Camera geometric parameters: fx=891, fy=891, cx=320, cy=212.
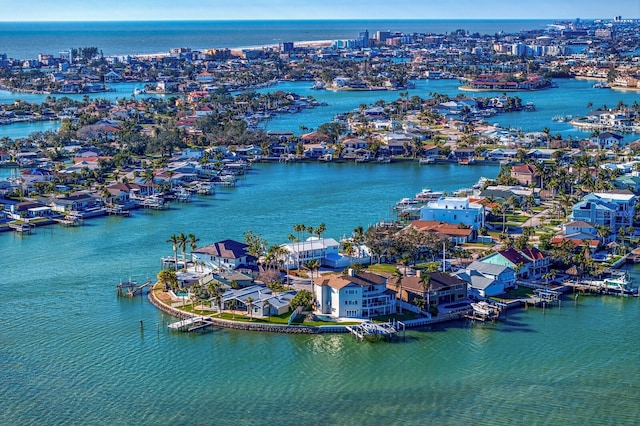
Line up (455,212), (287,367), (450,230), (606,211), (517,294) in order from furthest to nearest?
1. (455,212)
2. (606,211)
3. (450,230)
4. (517,294)
5. (287,367)

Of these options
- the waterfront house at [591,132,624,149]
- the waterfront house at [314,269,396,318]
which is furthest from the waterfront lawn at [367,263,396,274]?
the waterfront house at [591,132,624,149]

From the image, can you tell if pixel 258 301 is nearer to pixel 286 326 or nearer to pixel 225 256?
pixel 286 326

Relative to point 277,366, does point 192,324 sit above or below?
above

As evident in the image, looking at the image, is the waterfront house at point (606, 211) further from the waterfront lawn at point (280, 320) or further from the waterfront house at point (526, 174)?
the waterfront lawn at point (280, 320)

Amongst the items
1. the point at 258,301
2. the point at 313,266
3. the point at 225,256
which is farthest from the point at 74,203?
the point at 258,301

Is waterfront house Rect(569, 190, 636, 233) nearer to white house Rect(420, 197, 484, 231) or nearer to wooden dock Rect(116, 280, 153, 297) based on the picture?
white house Rect(420, 197, 484, 231)

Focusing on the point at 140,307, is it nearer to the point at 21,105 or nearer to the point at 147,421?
the point at 147,421

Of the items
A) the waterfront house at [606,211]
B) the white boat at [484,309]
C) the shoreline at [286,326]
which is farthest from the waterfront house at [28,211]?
the waterfront house at [606,211]
